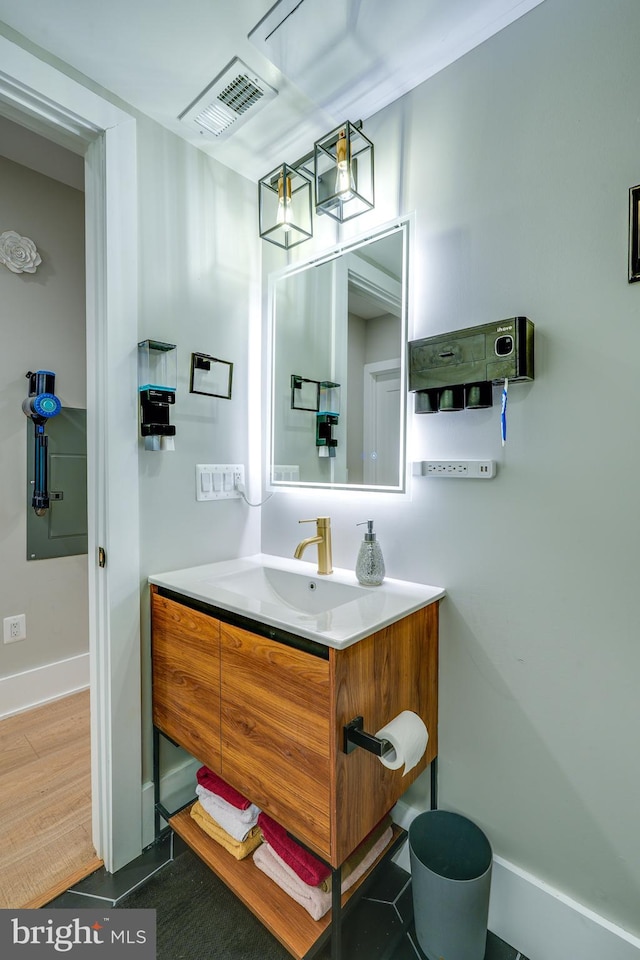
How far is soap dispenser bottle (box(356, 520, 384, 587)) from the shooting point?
1.36 meters

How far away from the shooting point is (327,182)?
146cm

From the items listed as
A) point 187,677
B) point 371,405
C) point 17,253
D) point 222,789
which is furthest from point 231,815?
point 17,253

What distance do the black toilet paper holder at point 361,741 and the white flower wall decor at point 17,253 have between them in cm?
248

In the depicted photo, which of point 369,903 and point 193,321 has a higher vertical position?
point 193,321

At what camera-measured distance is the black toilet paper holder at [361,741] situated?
939 mm

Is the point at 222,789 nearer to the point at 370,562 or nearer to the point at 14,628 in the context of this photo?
the point at 370,562

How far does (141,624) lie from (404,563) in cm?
89

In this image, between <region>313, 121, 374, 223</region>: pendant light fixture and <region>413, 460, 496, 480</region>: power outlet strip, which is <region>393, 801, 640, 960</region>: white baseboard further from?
<region>313, 121, 374, 223</region>: pendant light fixture

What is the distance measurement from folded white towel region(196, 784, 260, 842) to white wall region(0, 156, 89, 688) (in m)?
1.37

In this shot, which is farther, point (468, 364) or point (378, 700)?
point (468, 364)

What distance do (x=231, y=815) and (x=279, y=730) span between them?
21.4 inches

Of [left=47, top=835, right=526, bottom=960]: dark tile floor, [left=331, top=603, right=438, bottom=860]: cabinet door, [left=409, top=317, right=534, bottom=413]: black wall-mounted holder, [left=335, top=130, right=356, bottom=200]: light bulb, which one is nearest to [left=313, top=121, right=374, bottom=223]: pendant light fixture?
[left=335, top=130, right=356, bottom=200]: light bulb

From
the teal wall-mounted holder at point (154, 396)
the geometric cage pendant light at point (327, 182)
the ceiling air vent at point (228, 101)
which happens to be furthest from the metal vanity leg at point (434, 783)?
the ceiling air vent at point (228, 101)

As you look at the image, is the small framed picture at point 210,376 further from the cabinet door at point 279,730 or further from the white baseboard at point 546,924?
the white baseboard at point 546,924
